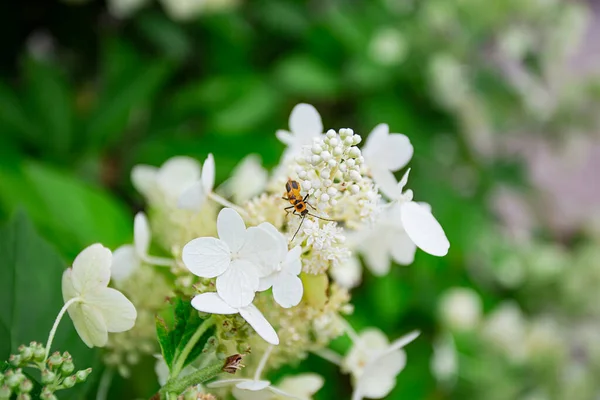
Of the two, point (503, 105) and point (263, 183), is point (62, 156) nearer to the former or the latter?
point (263, 183)

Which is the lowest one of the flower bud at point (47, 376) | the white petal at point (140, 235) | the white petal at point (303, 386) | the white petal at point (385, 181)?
the flower bud at point (47, 376)

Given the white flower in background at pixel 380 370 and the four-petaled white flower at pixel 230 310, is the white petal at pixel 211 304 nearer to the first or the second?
the four-petaled white flower at pixel 230 310

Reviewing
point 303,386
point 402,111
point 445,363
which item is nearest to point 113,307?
point 303,386

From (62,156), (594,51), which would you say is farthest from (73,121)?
(594,51)

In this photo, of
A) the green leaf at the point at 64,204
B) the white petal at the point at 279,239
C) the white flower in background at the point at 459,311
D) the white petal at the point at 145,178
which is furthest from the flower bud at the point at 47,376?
the white flower in background at the point at 459,311

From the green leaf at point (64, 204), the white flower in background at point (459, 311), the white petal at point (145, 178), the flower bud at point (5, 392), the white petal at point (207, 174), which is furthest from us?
the white flower in background at point (459, 311)

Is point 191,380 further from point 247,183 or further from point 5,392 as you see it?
point 247,183

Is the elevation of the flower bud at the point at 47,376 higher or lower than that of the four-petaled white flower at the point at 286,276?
lower
